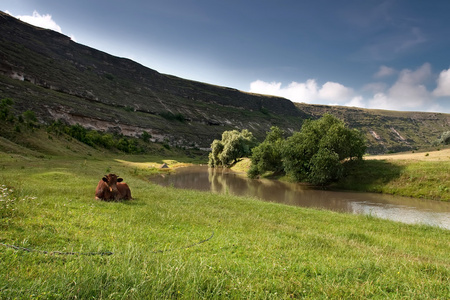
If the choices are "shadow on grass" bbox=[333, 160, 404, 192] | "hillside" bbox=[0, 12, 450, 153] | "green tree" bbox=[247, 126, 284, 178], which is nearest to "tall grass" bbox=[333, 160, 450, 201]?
"shadow on grass" bbox=[333, 160, 404, 192]

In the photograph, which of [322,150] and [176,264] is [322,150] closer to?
[322,150]

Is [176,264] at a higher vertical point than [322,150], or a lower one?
lower

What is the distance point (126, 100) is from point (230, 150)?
69.2m

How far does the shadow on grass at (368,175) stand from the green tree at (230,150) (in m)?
28.6

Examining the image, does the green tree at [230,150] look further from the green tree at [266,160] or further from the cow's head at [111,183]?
the cow's head at [111,183]

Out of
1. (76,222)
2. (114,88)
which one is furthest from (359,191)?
(114,88)

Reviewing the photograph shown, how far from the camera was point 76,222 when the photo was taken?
19.9ft

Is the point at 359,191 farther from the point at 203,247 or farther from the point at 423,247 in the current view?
the point at 203,247

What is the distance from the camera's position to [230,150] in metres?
58.5

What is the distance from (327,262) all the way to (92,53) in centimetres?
16226

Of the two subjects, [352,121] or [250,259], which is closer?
[250,259]

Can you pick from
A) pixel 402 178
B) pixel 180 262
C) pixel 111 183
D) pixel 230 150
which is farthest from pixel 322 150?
pixel 180 262

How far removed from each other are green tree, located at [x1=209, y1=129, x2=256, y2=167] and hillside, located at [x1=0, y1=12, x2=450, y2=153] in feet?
112

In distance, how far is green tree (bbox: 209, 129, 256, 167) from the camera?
5884cm
